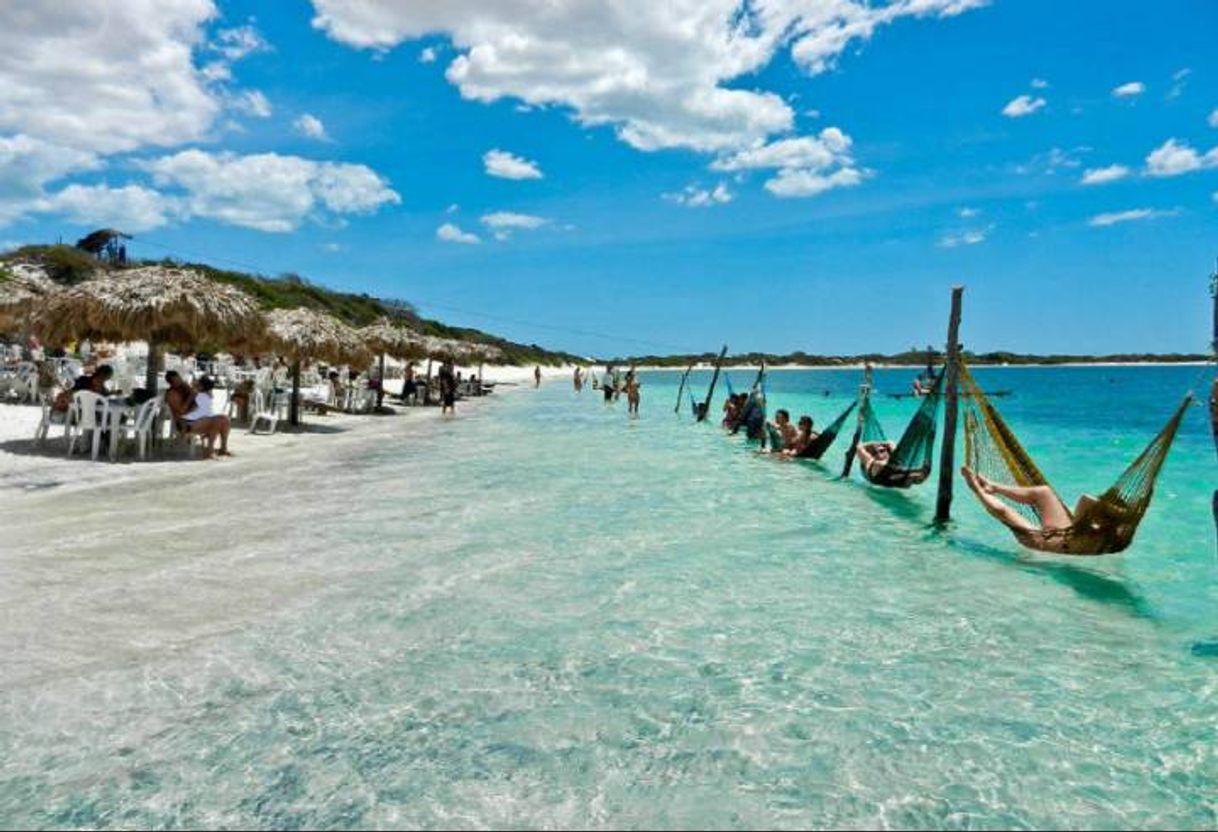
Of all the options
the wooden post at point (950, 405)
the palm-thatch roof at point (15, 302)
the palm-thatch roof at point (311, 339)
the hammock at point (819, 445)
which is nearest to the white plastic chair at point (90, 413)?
the palm-thatch roof at point (311, 339)

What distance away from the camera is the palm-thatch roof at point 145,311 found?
9758mm

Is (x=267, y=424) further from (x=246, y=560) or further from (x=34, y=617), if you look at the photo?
(x=34, y=617)

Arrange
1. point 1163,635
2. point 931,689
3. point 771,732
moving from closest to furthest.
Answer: point 771,732
point 931,689
point 1163,635

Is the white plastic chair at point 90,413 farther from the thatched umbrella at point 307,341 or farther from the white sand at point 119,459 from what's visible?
the thatched umbrella at point 307,341

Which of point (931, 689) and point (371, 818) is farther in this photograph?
point (931, 689)

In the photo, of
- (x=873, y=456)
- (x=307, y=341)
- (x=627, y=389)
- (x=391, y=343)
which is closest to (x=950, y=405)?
(x=873, y=456)

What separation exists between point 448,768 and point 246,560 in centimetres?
315

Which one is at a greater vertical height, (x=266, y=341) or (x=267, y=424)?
(x=266, y=341)

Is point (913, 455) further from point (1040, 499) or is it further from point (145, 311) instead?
point (145, 311)

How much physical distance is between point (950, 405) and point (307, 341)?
993cm

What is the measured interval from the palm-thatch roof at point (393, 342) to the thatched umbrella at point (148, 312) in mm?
8637

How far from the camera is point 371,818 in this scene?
254 cm

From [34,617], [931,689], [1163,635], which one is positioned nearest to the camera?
[931,689]

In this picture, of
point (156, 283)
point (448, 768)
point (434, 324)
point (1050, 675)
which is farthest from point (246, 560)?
point (434, 324)
